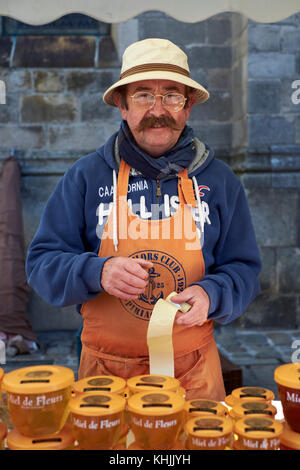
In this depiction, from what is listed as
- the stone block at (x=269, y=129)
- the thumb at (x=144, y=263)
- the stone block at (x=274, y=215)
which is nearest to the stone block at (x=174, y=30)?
Result: the stone block at (x=269, y=129)

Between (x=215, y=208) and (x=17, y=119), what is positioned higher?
(x=17, y=119)

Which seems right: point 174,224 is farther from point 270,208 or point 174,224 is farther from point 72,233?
point 270,208

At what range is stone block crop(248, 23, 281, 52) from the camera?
4.94 meters

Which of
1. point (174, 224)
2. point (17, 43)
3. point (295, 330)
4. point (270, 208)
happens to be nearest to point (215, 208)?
point (174, 224)

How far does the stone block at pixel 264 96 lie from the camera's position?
5.01 metres

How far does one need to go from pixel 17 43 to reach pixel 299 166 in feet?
10.8

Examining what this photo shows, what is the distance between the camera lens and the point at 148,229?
189 cm

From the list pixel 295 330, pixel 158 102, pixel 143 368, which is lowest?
pixel 295 330

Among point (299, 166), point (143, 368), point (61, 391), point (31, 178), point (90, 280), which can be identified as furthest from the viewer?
point (31, 178)

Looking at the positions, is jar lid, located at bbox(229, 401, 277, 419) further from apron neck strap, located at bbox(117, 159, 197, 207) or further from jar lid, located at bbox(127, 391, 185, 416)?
apron neck strap, located at bbox(117, 159, 197, 207)

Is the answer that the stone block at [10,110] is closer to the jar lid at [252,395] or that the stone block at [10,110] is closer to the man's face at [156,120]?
the man's face at [156,120]

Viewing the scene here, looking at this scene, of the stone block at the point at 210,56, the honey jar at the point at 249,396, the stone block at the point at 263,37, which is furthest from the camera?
the stone block at the point at 210,56

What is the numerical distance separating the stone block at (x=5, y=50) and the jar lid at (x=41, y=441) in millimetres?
4910

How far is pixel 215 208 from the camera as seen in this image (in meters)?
1.98
